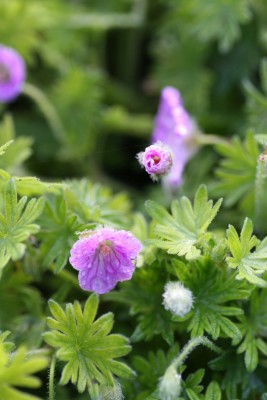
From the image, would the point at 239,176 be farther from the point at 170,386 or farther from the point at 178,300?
the point at 170,386

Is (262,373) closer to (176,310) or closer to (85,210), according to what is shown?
(176,310)

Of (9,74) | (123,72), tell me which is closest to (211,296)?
(9,74)

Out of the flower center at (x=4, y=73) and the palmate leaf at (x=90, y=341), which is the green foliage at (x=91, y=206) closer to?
the palmate leaf at (x=90, y=341)

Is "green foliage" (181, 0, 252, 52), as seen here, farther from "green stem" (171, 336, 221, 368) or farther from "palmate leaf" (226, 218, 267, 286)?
"green stem" (171, 336, 221, 368)

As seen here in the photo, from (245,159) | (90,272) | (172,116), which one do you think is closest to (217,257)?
(90,272)

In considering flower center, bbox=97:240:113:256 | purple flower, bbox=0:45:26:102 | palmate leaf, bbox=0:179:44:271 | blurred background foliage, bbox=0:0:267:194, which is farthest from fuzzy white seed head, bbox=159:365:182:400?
purple flower, bbox=0:45:26:102

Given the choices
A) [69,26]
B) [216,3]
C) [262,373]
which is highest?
[216,3]

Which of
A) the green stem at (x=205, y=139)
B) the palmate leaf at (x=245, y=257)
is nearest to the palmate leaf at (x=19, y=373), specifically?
the palmate leaf at (x=245, y=257)
